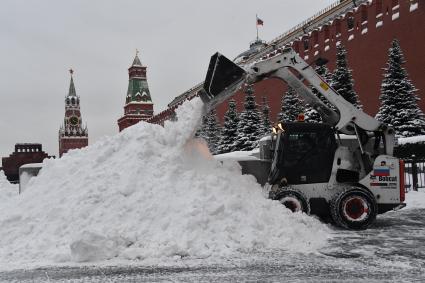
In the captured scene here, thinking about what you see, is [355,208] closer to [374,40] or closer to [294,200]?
[294,200]

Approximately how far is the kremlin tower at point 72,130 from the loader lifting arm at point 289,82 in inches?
5188

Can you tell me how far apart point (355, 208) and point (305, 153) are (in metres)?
1.52

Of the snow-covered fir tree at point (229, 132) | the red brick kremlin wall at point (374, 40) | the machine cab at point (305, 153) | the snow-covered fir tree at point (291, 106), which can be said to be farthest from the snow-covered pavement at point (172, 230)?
the snow-covered fir tree at point (229, 132)

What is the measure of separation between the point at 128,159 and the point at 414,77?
26318 mm

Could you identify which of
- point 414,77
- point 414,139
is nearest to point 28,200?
point 414,139

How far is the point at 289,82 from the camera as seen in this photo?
10.1 metres

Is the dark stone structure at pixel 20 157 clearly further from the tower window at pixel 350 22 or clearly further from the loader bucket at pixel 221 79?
the loader bucket at pixel 221 79

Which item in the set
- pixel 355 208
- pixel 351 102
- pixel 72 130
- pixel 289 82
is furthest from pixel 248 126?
pixel 72 130

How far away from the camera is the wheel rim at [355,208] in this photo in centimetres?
912

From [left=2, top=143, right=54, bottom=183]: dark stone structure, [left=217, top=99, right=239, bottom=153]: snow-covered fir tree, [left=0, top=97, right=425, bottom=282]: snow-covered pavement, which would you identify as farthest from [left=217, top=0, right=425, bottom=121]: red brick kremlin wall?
[left=2, top=143, right=54, bottom=183]: dark stone structure

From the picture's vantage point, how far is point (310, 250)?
7.35 metres

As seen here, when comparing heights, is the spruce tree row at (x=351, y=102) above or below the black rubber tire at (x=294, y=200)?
above

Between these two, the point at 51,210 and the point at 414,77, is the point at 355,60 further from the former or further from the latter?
the point at 51,210

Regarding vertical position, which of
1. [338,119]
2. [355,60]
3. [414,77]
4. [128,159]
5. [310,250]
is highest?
[355,60]
